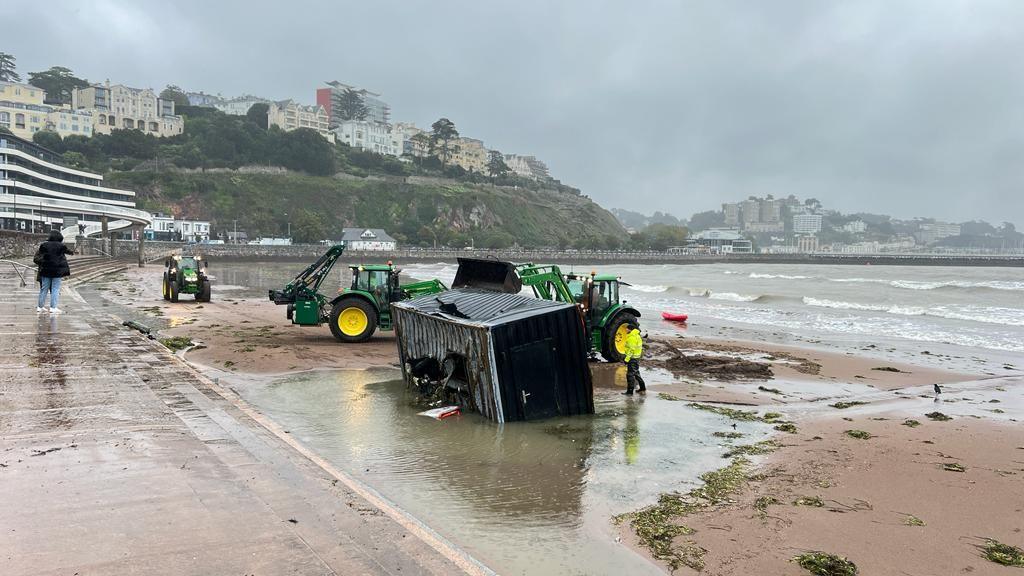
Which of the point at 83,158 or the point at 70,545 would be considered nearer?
the point at 70,545

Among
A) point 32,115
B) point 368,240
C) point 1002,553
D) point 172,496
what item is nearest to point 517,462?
point 172,496

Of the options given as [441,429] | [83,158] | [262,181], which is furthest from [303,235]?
[441,429]

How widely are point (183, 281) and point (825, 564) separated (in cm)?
2353

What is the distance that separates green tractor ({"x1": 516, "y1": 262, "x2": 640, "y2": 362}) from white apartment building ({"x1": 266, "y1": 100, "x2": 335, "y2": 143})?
132 m

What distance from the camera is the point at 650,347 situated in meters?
15.6

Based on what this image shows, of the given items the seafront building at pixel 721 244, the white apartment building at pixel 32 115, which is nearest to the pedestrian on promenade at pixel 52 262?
the white apartment building at pixel 32 115

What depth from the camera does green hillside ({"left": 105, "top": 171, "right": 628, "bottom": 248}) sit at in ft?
315

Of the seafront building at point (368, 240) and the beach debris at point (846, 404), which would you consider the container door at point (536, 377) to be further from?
the seafront building at point (368, 240)

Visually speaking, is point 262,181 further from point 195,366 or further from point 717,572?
point 717,572

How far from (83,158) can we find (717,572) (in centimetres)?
11390

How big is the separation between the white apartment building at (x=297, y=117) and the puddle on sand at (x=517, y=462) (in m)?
135

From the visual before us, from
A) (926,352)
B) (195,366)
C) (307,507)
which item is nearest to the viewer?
(307,507)

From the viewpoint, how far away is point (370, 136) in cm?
16075

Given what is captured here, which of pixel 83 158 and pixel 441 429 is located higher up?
pixel 83 158
